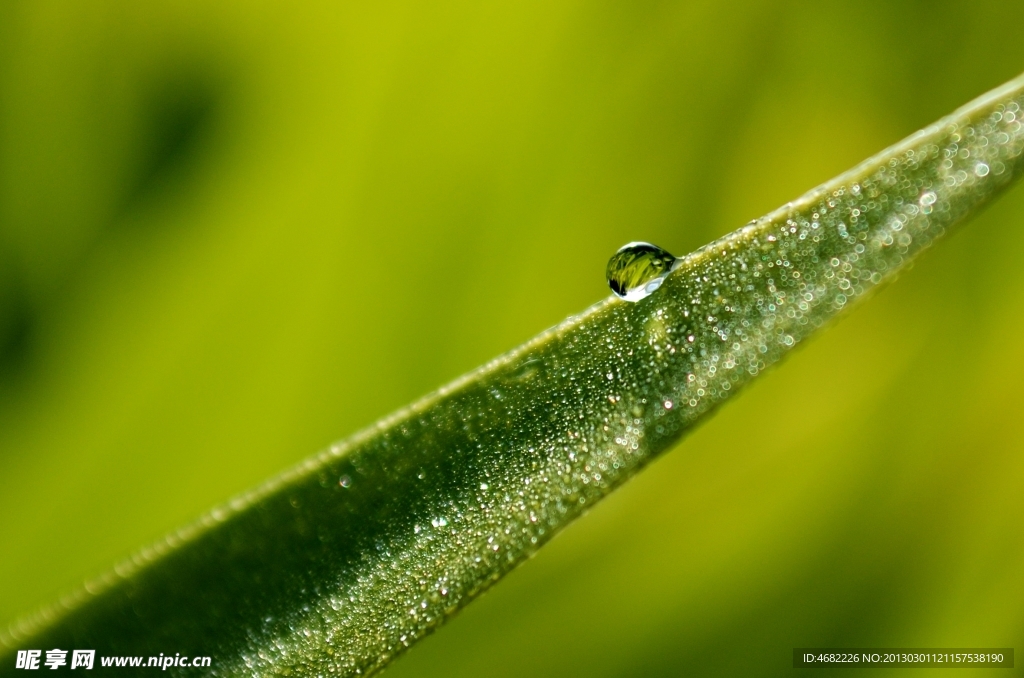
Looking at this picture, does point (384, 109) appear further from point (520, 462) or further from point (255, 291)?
point (520, 462)

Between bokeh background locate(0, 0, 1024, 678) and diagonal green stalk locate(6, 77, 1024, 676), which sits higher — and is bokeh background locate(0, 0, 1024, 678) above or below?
above

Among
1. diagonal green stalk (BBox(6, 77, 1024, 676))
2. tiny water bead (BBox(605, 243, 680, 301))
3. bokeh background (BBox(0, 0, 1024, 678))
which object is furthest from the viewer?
bokeh background (BBox(0, 0, 1024, 678))

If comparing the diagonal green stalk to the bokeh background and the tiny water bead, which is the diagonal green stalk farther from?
the bokeh background

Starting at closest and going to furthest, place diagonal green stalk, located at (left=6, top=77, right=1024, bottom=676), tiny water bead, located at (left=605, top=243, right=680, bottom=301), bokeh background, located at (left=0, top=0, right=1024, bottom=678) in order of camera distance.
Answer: diagonal green stalk, located at (left=6, top=77, right=1024, bottom=676), tiny water bead, located at (left=605, top=243, right=680, bottom=301), bokeh background, located at (left=0, top=0, right=1024, bottom=678)

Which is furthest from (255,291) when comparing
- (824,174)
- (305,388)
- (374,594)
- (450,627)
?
(824,174)

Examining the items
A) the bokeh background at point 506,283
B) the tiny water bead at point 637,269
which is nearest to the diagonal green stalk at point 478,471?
the tiny water bead at point 637,269

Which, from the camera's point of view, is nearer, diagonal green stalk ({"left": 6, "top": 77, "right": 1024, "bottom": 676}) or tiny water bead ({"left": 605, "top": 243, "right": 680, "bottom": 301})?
diagonal green stalk ({"left": 6, "top": 77, "right": 1024, "bottom": 676})

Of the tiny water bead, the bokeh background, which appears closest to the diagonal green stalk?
the tiny water bead
